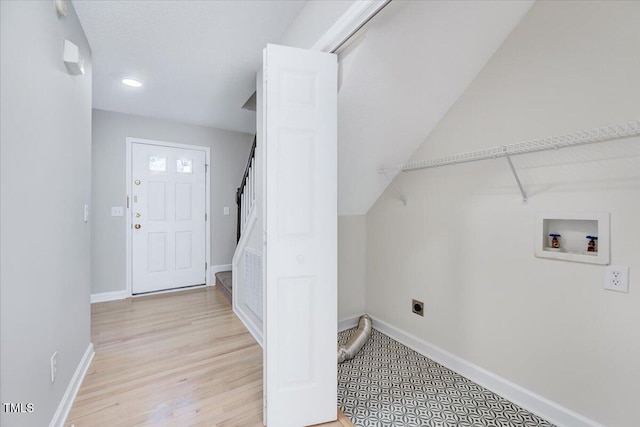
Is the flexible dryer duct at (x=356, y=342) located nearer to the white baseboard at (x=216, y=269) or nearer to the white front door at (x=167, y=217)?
the white baseboard at (x=216, y=269)

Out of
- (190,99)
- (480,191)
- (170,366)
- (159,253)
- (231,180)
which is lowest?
(170,366)

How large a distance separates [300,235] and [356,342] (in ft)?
4.06

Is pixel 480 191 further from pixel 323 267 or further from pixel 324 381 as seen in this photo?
pixel 324 381

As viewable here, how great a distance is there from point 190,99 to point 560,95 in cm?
315

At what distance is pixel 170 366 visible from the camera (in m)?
2.02

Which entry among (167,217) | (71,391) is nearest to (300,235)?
(71,391)

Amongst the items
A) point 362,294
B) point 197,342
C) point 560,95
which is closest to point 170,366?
point 197,342

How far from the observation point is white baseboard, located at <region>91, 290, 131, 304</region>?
131 inches

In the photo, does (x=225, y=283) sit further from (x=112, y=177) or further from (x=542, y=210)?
(x=542, y=210)

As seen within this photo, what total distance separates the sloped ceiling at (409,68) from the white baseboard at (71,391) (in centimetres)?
211

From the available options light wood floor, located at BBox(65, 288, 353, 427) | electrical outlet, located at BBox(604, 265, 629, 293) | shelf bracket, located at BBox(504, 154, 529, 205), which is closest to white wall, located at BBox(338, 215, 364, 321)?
light wood floor, located at BBox(65, 288, 353, 427)

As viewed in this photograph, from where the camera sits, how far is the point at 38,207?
4.02 ft

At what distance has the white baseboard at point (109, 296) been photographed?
333 cm

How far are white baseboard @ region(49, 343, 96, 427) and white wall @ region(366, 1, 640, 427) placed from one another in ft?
7.43
